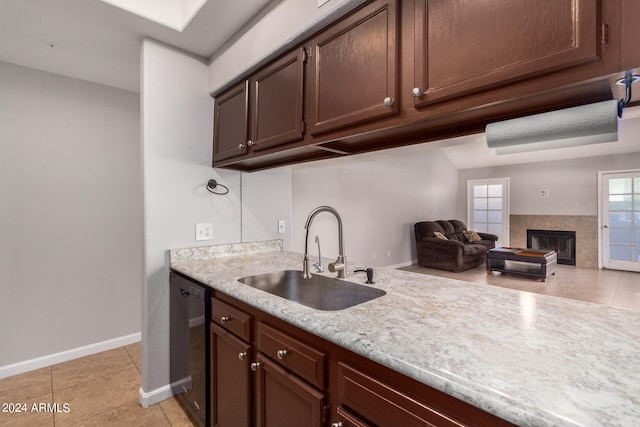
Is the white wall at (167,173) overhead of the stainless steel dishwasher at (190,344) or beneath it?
overhead

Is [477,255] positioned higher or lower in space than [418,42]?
lower

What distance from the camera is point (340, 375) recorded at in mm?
861

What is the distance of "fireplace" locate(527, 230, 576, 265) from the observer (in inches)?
248


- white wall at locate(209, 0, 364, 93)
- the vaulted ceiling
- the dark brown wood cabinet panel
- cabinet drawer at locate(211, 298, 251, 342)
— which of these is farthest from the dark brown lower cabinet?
the vaulted ceiling

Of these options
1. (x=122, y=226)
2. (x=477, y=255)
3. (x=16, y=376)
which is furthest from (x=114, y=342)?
(x=477, y=255)

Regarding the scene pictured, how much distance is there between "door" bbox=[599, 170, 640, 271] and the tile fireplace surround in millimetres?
144

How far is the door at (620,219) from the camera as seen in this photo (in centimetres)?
557

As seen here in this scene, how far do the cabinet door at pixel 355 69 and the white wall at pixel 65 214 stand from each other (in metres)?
2.25

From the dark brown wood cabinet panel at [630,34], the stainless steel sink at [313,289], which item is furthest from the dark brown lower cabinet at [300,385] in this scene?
the dark brown wood cabinet panel at [630,34]

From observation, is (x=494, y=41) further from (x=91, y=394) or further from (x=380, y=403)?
(x=91, y=394)

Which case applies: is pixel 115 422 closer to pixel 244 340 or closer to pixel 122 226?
pixel 244 340

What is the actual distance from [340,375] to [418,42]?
1104 mm

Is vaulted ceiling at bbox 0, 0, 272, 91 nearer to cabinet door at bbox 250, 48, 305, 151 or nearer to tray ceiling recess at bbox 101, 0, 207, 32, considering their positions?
tray ceiling recess at bbox 101, 0, 207, 32

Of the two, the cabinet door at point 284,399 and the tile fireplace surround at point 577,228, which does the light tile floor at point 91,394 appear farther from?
the tile fireplace surround at point 577,228
